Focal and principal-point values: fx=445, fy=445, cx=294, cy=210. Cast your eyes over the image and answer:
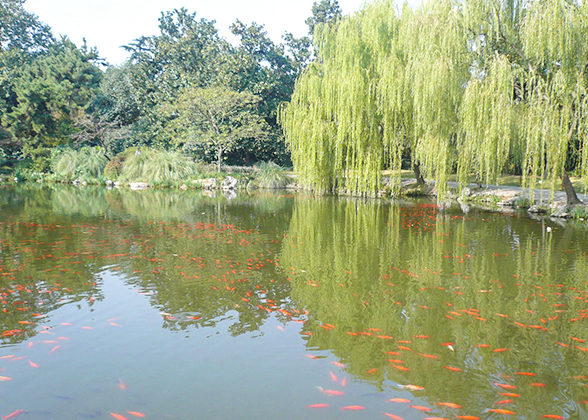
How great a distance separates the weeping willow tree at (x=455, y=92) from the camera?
9.87m

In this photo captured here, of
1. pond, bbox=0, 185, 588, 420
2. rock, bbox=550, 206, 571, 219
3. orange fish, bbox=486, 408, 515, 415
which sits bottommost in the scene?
orange fish, bbox=486, 408, 515, 415

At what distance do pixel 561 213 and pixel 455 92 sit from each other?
4.79 m

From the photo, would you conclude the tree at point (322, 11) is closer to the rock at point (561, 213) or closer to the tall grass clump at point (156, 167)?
the tall grass clump at point (156, 167)

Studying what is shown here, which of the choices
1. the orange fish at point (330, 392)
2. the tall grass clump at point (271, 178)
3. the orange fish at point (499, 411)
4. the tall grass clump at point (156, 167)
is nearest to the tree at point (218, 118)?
the tall grass clump at point (156, 167)

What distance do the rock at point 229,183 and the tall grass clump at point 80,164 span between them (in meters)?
8.24

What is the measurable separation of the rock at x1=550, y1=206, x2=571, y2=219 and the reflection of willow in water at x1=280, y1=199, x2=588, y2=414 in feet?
11.7

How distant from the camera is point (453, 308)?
477 cm

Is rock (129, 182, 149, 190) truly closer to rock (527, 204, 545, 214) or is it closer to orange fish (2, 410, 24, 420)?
rock (527, 204, 545, 214)

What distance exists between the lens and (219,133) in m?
27.3

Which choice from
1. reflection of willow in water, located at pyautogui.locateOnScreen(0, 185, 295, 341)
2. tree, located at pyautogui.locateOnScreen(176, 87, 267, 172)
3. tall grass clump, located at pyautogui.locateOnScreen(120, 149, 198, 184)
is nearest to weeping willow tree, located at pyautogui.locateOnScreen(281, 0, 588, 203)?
reflection of willow in water, located at pyautogui.locateOnScreen(0, 185, 295, 341)

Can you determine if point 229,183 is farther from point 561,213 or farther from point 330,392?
point 330,392

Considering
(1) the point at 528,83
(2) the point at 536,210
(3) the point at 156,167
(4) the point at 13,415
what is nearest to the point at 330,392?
(4) the point at 13,415

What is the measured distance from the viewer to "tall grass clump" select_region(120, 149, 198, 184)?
24.9 metres

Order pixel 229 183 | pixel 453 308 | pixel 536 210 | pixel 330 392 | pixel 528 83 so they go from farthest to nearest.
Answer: pixel 229 183
pixel 536 210
pixel 528 83
pixel 453 308
pixel 330 392
